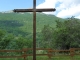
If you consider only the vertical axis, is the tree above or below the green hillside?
below

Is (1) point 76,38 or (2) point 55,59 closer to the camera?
(2) point 55,59

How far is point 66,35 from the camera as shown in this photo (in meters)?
32.7

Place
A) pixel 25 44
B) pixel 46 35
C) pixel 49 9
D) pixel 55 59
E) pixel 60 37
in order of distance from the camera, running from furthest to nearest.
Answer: pixel 46 35
pixel 60 37
pixel 25 44
pixel 55 59
pixel 49 9

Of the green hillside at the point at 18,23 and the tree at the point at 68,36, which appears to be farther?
the green hillside at the point at 18,23

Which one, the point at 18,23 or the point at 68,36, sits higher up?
the point at 18,23

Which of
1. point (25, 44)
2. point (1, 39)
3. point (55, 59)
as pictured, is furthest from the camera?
point (25, 44)

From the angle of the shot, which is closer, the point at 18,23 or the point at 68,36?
the point at 68,36

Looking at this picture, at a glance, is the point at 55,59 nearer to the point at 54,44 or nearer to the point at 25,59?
the point at 25,59

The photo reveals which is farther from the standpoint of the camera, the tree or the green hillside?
the green hillside

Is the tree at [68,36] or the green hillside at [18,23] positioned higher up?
the green hillside at [18,23]

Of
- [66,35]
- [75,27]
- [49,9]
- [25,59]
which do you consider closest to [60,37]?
[66,35]

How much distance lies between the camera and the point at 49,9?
6.46 meters

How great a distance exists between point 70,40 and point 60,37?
4.21 feet

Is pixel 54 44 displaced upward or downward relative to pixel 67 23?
downward
